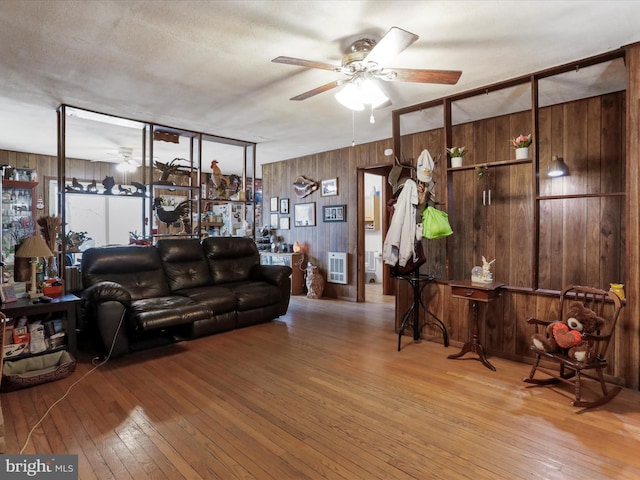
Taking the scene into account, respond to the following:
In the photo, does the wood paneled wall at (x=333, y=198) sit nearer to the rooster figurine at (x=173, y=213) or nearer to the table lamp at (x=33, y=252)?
the rooster figurine at (x=173, y=213)

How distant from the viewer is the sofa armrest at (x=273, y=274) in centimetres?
467

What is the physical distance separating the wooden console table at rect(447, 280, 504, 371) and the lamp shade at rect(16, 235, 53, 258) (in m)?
3.73

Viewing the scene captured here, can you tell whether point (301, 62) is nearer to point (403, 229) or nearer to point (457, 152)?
point (403, 229)

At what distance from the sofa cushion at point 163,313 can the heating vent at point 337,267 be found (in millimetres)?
2789

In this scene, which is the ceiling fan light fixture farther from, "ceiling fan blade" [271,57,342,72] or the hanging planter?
the hanging planter

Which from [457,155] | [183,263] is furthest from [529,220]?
[183,263]

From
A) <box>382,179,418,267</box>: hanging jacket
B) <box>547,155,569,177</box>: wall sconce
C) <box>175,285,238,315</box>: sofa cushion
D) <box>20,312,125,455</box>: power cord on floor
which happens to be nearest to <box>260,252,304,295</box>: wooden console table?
<box>175,285,238,315</box>: sofa cushion

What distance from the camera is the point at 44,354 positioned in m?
2.95

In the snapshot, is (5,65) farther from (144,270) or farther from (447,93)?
(447,93)

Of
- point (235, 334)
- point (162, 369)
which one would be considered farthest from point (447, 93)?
point (162, 369)

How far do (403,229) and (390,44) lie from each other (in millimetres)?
1833

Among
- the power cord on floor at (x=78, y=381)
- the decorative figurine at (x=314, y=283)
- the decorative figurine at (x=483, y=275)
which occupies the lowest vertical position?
the power cord on floor at (x=78, y=381)

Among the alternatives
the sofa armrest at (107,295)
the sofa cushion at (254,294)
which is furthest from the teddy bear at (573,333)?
the sofa armrest at (107,295)

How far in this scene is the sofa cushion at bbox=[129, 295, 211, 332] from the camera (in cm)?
319
